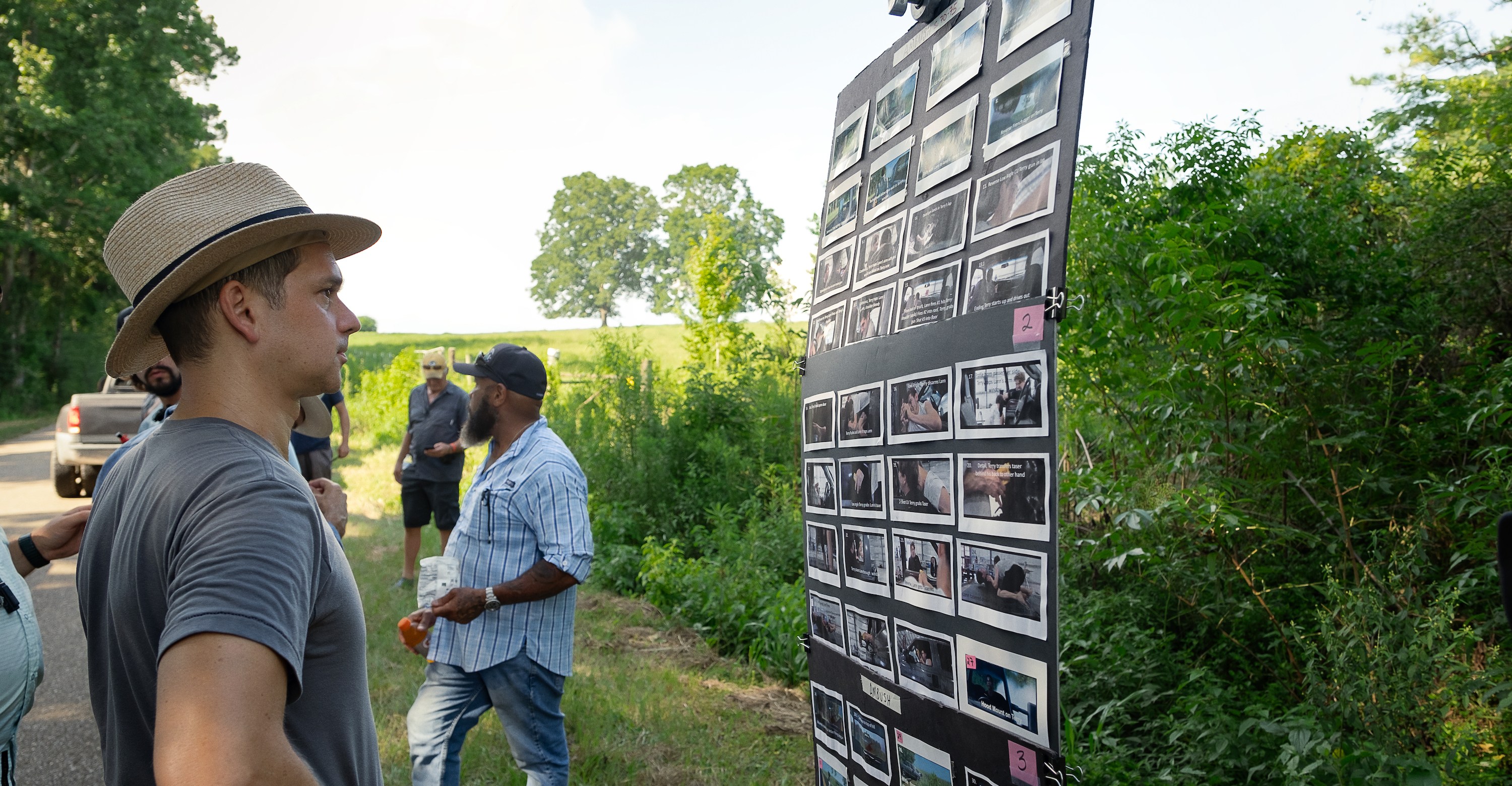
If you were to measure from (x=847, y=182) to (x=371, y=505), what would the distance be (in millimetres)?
11051

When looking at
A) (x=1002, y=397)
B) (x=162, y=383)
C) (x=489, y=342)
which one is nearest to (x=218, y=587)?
(x=1002, y=397)

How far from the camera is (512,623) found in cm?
330

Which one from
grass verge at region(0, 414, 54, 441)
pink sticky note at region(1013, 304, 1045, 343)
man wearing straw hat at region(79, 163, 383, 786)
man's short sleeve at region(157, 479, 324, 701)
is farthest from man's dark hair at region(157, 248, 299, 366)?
grass verge at region(0, 414, 54, 441)

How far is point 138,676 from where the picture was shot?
131 cm

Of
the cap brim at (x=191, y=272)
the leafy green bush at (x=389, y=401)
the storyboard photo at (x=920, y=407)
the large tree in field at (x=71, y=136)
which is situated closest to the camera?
the cap brim at (x=191, y=272)

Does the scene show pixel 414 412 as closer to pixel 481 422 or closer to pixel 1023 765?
pixel 481 422

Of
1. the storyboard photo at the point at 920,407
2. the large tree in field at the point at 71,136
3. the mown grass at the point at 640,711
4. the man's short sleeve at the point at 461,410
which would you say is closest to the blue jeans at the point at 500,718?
the mown grass at the point at 640,711

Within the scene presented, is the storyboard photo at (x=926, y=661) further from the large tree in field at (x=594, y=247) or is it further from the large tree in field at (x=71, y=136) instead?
the large tree in field at (x=594, y=247)

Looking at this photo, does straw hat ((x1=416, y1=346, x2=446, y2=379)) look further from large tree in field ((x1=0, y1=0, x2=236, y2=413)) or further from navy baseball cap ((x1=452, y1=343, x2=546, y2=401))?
large tree in field ((x1=0, y1=0, x2=236, y2=413))

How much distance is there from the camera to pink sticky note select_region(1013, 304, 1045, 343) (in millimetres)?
1828

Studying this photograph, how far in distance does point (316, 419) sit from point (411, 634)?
2.83ft

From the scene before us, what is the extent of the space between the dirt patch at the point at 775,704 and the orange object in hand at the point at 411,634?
2.42 meters

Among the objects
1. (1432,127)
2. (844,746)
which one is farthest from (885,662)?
(1432,127)

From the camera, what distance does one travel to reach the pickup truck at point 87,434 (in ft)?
36.0
